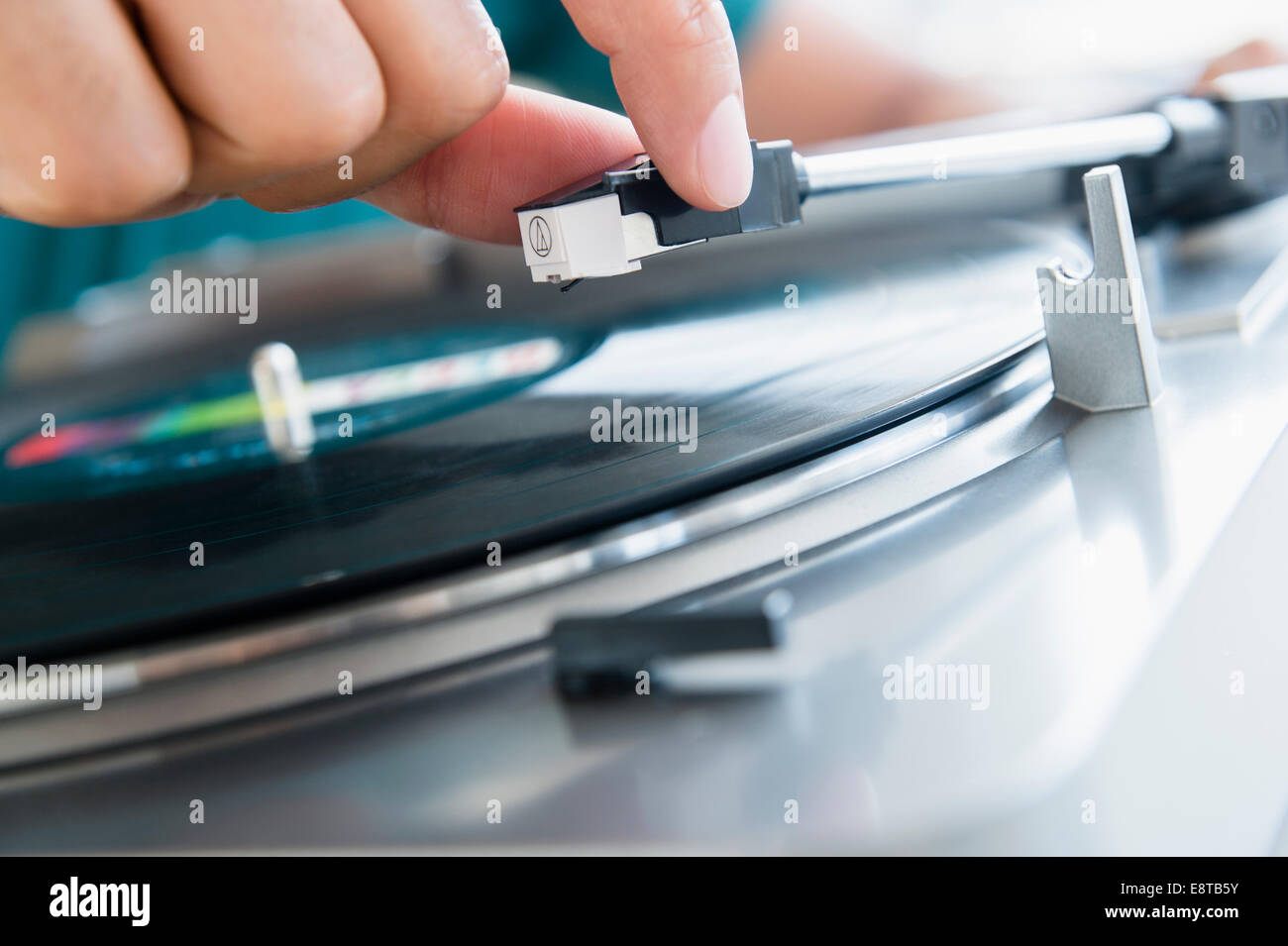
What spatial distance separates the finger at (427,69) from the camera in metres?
0.45

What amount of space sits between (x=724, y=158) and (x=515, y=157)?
0.85 feet

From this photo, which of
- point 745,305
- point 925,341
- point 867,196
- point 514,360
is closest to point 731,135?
point 925,341

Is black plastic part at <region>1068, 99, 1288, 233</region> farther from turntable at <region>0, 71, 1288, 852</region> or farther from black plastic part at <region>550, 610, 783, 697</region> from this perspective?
black plastic part at <region>550, 610, 783, 697</region>

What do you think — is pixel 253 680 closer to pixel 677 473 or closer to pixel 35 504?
pixel 677 473

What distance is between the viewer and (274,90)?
433 mm

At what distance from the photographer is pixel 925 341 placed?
530 mm

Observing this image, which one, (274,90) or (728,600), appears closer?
(728,600)

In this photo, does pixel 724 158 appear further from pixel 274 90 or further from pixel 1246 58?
pixel 1246 58

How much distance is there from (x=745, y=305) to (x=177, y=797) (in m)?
0.53

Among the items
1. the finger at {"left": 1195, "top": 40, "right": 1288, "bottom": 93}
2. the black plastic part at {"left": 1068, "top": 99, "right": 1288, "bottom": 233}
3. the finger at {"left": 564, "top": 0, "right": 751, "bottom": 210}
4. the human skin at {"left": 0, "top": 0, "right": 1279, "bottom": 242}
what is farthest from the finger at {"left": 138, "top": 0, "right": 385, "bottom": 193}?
the finger at {"left": 1195, "top": 40, "right": 1288, "bottom": 93}

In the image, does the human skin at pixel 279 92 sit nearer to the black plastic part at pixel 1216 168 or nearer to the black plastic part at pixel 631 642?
the black plastic part at pixel 631 642

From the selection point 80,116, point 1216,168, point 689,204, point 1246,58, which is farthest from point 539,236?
point 1246,58
